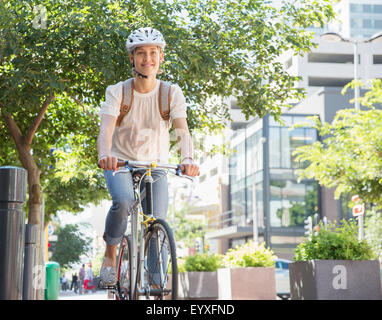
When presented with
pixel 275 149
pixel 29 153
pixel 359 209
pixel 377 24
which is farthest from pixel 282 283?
pixel 377 24

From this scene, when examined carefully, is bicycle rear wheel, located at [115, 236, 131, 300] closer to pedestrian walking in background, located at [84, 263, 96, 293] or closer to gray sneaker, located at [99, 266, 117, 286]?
gray sneaker, located at [99, 266, 117, 286]

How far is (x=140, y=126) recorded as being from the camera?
15.9ft

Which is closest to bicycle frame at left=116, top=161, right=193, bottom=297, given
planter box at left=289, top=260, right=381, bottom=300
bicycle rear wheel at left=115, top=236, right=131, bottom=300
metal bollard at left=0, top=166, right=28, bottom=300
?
bicycle rear wheel at left=115, top=236, right=131, bottom=300

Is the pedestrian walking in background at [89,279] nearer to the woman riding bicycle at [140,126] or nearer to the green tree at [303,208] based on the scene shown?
the woman riding bicycle at [140,126]

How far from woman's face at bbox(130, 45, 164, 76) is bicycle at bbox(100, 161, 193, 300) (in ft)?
2.40

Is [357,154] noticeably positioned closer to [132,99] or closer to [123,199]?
[132,99]

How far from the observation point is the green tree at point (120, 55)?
9.06m

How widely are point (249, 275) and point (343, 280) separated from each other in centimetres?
348

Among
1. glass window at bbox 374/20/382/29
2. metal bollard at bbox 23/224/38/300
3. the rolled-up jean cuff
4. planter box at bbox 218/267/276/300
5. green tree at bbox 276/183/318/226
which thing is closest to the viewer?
the rolled-up jean cuff

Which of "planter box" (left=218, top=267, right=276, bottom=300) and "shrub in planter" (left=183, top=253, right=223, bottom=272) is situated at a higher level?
"shrub in planter" (left=183, top=253, right=223, bottom=272)

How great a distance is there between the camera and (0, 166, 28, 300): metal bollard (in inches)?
181
